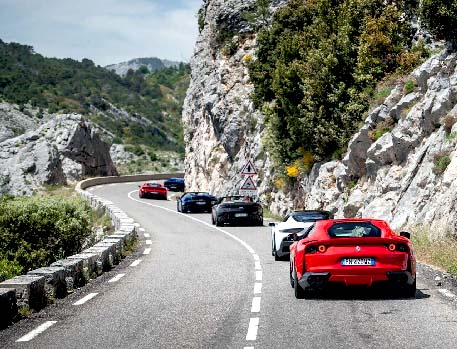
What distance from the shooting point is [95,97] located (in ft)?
506

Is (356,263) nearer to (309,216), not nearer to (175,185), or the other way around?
(309,216)

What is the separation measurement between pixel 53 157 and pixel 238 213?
164ft

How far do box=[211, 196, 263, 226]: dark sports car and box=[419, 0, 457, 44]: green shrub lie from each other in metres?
11.0

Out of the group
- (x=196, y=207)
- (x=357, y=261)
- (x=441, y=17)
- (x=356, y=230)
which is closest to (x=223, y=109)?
(x=196, y=207)

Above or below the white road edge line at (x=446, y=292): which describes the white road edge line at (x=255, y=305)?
above

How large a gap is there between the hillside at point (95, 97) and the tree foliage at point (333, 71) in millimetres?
96680

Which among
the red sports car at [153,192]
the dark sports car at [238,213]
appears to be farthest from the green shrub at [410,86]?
the red sports car at [153,192]

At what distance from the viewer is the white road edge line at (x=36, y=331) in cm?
840

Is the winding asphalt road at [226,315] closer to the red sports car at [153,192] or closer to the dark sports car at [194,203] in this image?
the dark sports car at [194,203]

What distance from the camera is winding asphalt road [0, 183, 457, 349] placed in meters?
8.10

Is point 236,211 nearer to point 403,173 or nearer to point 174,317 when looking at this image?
point 403,173

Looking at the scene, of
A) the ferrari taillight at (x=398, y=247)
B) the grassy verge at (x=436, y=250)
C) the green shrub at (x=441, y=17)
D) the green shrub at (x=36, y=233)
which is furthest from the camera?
the green shrub at (x=36, y=233)

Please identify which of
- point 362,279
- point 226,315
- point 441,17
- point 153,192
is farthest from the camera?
point 153,192

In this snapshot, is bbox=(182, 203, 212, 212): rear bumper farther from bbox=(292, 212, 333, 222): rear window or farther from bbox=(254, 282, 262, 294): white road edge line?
bbox=(254, 282, 262, 294): white road edge line
